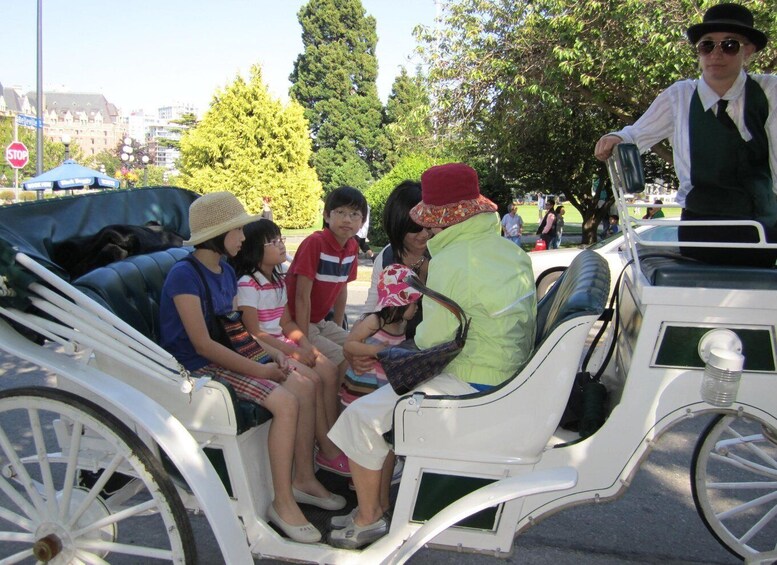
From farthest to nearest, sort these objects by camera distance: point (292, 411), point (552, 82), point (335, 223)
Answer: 1. point (552, 82)
2. point (335, 223)
3. point (292, 411)

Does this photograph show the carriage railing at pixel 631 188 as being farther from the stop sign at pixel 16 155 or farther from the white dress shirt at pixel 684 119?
the stop sign at pixel 16 155

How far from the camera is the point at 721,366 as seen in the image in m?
1.94

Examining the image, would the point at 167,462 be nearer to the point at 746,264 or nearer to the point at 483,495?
the point at 483,495

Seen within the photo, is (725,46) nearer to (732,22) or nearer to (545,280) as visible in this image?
(732,22)

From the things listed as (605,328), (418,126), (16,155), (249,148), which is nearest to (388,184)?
(249,148)

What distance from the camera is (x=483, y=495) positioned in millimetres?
2066

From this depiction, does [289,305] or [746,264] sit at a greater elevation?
[746,264]

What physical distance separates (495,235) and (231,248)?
1.12 m

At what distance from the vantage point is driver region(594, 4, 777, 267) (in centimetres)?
236

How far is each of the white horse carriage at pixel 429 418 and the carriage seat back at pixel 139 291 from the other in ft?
0.06

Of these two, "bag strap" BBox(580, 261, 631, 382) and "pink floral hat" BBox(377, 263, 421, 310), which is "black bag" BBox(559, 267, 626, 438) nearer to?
"bag strap" BBox(580, 261, 631, 382)

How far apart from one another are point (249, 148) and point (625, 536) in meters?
16.0

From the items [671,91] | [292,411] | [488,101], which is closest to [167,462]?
[292,411]

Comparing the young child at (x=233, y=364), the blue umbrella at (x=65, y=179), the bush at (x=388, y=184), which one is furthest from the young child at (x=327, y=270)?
the blue umbrella at (x=65, y=179)
